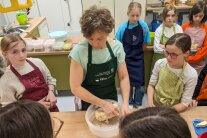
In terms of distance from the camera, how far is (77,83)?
1.14 metres

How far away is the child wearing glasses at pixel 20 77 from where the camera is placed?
54.5 inches

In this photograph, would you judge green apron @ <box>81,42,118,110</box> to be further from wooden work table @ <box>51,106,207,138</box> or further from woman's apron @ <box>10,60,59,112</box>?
woman's apron @ <box>10,60,59,112</box>

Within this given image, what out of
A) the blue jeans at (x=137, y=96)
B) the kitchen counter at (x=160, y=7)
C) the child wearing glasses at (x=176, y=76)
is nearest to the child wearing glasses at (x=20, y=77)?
the child wearing glasses at (x=176, y=76)

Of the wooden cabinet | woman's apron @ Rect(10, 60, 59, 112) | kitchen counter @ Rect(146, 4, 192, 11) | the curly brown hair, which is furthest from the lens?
the wooden cabinet

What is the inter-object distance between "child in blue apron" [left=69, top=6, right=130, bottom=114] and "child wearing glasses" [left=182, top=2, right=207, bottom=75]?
1.28m

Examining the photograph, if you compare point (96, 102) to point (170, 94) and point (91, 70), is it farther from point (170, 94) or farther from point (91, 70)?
point (170, 94)

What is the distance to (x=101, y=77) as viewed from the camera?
125 centimetres

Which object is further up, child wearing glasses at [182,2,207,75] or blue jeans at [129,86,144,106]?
child wearing glasses at [182,2,207,75]

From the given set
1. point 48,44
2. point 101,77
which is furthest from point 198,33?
point 48,44

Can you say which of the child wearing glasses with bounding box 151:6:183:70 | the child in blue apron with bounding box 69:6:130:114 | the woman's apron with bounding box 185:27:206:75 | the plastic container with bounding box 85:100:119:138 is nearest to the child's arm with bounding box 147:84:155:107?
the child in blue apron with bounding box 69:6:130:114

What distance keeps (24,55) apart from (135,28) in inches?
47.1

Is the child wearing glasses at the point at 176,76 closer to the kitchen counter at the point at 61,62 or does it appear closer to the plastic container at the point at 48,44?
the kitchen counter at the point at 61,62

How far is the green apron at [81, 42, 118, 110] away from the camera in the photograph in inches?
47.0

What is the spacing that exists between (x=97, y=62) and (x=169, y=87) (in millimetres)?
558
